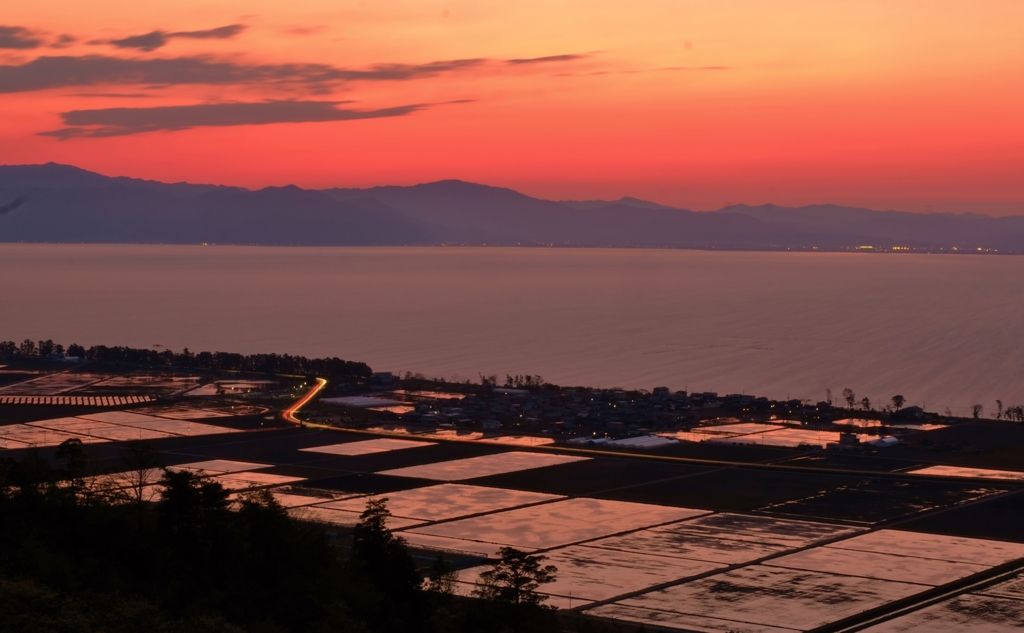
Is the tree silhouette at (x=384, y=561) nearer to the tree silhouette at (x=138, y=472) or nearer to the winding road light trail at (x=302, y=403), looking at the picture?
the tree silhouette at (x=138, y=472)

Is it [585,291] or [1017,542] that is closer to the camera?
[1017,542]

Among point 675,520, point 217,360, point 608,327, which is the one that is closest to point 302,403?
point 217,360

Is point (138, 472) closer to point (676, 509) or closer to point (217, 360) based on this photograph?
point (676, 509)

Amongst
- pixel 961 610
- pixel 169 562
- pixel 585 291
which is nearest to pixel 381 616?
pixel 169 562

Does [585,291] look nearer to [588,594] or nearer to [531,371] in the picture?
[531,371]

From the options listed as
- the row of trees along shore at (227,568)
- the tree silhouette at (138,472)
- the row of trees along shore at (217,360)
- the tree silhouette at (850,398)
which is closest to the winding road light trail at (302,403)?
the row of trees along shore at (217,360)

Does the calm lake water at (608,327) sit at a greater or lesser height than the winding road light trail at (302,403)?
greater
